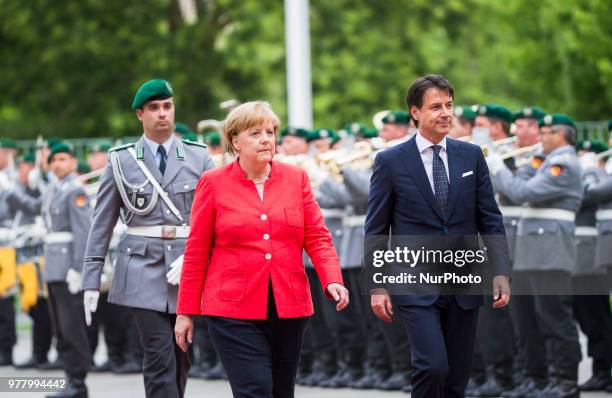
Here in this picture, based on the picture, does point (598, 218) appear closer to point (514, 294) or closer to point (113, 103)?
point (514, 294)

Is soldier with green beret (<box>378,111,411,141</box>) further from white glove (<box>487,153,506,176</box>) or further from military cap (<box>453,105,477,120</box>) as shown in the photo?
white glove (<box>487,153,506,176</box>)

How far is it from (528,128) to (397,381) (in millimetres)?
2467

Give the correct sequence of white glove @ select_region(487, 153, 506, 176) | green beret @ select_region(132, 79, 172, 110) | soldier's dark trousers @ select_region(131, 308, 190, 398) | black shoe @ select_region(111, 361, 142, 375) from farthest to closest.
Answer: black shoe @ select_region(111, 361, 142, 375)
white glove @ select_region(487, 153, 506, 176)
green beret @ select_region(132, 79, 172, 110)
soldier's dark trousers @ select_region(131, 308, 190, 398)

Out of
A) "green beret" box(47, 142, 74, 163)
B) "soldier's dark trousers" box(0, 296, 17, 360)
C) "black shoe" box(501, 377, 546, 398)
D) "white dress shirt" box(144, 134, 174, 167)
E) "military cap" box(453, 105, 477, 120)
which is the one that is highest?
"military cap" box(453, 105, 477, 120)

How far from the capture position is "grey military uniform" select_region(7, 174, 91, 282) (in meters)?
12.4

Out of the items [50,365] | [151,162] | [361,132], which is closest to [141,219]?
[151,162]

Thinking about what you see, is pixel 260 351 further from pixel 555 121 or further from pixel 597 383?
pixel 597 383

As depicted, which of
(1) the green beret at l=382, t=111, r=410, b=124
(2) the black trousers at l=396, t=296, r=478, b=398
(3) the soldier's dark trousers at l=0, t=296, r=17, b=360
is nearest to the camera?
(2) the black trousers at l=396, t=296, r=478, b=398

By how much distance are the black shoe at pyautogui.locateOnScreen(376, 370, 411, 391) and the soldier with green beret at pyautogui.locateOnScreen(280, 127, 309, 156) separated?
239 cm

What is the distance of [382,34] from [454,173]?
74.7 feet

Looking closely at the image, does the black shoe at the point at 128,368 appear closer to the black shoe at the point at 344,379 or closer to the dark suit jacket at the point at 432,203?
the black shoe at the point at 344,379

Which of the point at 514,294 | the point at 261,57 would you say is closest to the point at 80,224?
the point at 514,294

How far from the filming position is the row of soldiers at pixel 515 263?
10.8 m

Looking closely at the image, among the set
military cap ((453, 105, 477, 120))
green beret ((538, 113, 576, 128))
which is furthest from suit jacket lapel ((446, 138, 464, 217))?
military cap ((453, 105, 477, 120))
